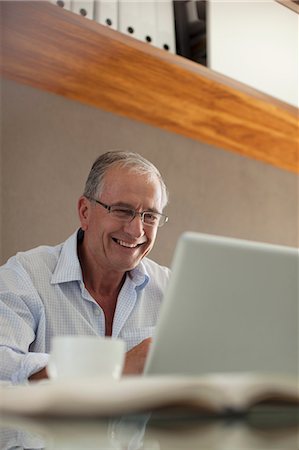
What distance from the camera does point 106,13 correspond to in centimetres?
212

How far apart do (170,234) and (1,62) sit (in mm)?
1009

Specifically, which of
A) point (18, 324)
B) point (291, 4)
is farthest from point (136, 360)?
point (291, 4)

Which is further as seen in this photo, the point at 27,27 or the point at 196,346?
the point at 27,27

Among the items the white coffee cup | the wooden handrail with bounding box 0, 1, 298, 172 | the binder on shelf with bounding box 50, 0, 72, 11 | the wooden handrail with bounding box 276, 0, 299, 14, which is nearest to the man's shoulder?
the wooden handrail with bounding box 0, 1, 298, 172

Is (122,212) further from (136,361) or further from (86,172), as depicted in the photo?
(136,361)

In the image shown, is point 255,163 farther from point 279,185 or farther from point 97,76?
point 97,76

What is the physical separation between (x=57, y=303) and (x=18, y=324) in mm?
201

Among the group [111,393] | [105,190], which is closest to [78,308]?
[105,190]

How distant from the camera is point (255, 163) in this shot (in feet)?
10.6

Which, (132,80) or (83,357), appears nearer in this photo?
(83,357)

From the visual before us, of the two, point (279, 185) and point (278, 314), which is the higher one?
point (279, 185)

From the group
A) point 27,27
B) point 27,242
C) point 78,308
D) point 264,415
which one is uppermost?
point 27,27

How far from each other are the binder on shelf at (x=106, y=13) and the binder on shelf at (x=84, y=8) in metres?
0.02

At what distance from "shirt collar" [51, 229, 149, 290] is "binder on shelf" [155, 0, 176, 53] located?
0.72 metres
